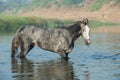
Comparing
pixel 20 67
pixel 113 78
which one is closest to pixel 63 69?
pixel 20 67

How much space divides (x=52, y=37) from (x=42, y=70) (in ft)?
12.3

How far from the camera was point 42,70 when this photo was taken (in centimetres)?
1467

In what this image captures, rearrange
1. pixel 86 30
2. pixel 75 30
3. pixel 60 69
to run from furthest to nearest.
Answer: pixel 75 30 → pixel 86 30 → pixel 60 69

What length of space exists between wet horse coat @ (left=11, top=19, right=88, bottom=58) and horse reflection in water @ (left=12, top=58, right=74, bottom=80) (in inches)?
26.6

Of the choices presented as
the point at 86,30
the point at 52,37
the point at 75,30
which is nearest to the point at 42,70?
the point at 52,37

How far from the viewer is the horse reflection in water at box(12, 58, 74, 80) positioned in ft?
42.3

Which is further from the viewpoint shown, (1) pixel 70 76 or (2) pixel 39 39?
(2) pixel 39 39

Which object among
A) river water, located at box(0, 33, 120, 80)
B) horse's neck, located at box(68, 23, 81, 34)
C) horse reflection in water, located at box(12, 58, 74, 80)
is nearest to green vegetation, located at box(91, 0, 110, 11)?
horse's neck, located at box(68, 23, 81, 34)

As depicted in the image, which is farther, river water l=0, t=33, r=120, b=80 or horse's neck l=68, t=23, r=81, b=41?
horse's neck l=68, t=23, r=81, b=41

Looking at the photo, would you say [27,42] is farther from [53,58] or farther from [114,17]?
[114,17]

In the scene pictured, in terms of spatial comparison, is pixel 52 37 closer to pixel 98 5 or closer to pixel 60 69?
pixel 60 69

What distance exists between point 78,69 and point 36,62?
117 inches

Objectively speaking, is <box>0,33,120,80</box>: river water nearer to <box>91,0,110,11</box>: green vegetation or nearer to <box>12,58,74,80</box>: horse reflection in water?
<box>12,58,74,80</box>: horse reflection in water

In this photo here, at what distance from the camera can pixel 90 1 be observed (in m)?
197
